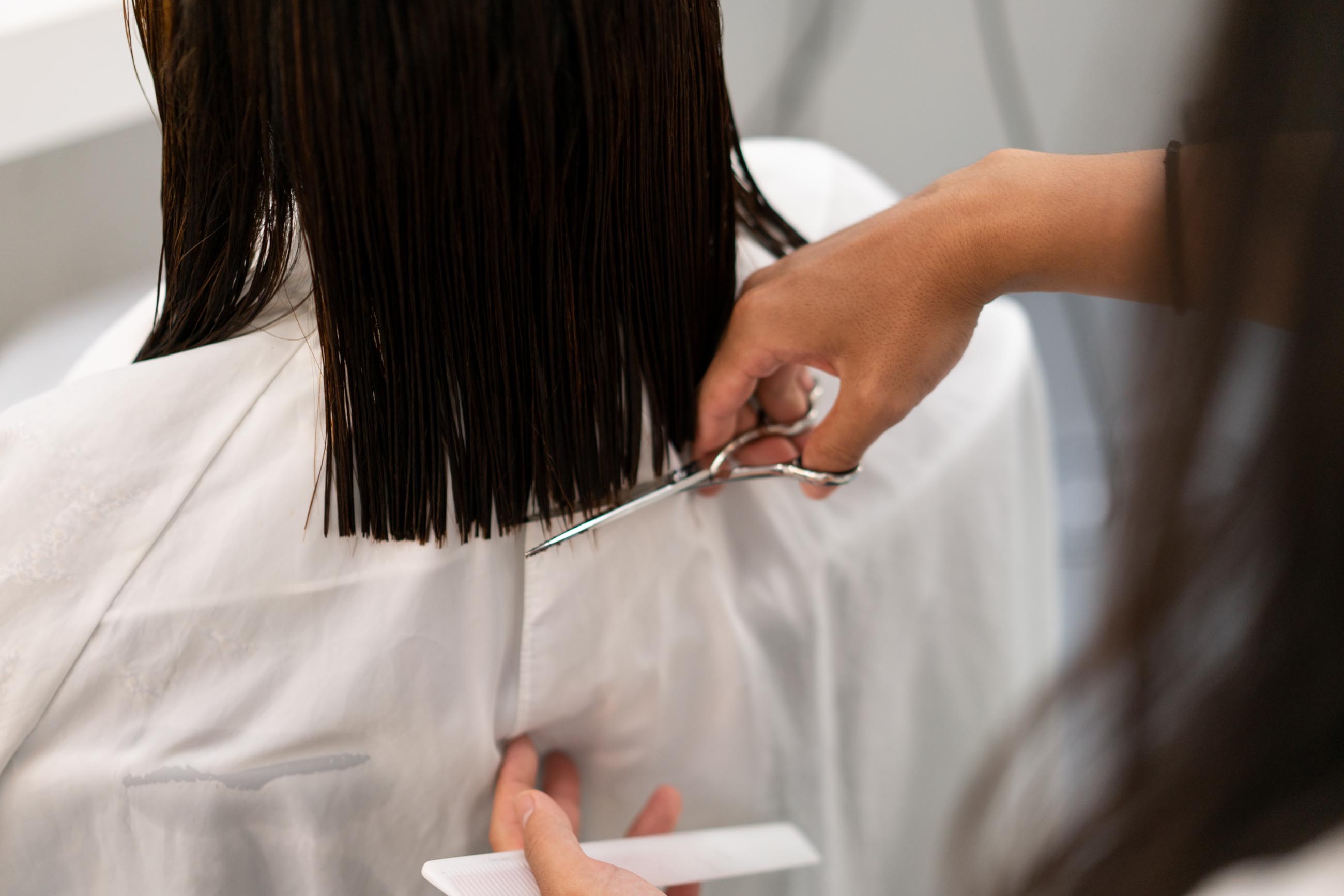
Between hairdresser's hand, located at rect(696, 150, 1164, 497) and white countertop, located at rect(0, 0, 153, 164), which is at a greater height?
white countertop, located at rect(0, 0, 153, 164)

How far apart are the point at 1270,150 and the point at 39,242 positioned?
911 millimetres

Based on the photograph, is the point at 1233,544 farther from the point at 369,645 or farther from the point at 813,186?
the point at 813,186

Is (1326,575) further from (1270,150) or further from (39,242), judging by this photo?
(39,242)

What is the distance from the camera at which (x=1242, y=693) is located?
0.29 meters

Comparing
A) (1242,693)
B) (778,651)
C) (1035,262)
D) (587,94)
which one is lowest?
(778,651)

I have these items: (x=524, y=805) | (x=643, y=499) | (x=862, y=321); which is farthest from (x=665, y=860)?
(x=862, y=321)

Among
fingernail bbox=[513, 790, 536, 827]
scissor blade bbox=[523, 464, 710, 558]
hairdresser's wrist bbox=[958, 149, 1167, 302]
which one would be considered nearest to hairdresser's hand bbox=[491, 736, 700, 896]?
fingernail bbox=[513, 790, 536, 827]

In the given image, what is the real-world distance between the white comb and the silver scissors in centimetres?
16

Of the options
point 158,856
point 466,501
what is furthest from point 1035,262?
point 158,856

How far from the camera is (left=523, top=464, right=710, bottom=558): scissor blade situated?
1.62ft

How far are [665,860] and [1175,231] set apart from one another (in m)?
0.40

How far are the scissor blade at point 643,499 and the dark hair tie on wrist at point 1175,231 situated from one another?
0.30 meters

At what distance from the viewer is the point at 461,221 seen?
15.5 inches

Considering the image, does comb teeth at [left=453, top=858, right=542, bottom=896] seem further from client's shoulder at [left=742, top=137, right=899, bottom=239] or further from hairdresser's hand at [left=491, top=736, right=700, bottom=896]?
client's shoulder at [left=742, top=137, right=899, bottom=239]
